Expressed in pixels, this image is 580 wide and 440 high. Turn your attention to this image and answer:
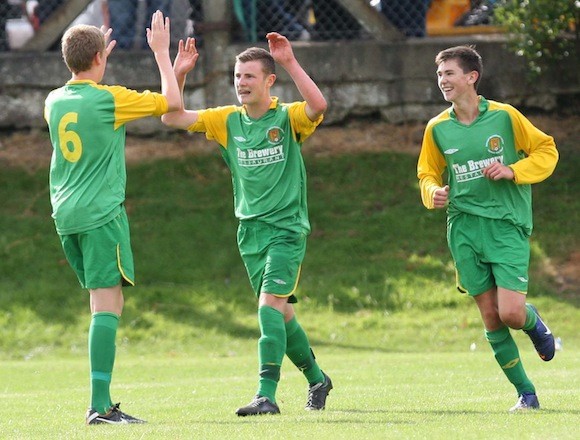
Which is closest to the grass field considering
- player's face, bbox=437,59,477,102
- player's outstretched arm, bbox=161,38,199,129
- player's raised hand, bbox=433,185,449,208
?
player's raised hand, bbox=433,185,449,208

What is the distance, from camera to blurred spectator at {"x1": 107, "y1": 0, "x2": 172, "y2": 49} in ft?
52.3

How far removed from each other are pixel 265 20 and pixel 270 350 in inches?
391

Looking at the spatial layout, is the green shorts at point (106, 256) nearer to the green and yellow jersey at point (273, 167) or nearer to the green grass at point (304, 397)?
the green grass at point (304, 397)

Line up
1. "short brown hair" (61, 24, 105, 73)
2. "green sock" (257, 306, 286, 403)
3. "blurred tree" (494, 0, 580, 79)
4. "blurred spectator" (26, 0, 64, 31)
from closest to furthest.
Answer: "short brown hair" (61, 24, 105, 73), "green sock" (257, 306, 286, 403), "blurred tree" (494, 0, 580, 79), "blurred spectator" (26, 0, 64, 31)

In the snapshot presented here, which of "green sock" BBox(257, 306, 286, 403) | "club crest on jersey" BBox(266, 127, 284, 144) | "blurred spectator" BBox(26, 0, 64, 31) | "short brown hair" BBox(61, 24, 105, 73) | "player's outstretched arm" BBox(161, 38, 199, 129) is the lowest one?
"green sock" BBox(257, 306, 286, 403)

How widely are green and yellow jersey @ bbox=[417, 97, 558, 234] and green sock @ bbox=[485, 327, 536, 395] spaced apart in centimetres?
67

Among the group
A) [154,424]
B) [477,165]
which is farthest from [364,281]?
[154,424]

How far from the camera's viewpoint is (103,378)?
704 cm

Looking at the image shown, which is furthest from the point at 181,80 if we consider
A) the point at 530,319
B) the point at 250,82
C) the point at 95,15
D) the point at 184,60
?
the point at 95,15

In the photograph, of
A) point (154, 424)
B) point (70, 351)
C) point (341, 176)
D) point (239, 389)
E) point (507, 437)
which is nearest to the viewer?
point (507, 437)

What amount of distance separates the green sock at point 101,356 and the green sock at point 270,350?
887mm

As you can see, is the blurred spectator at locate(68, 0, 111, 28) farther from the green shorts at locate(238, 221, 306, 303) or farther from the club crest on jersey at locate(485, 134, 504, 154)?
the club crest on jersey at locate(485, 134, 504, 154)

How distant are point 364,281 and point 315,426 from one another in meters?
7.73

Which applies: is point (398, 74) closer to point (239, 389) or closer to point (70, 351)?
point (70, 351)
